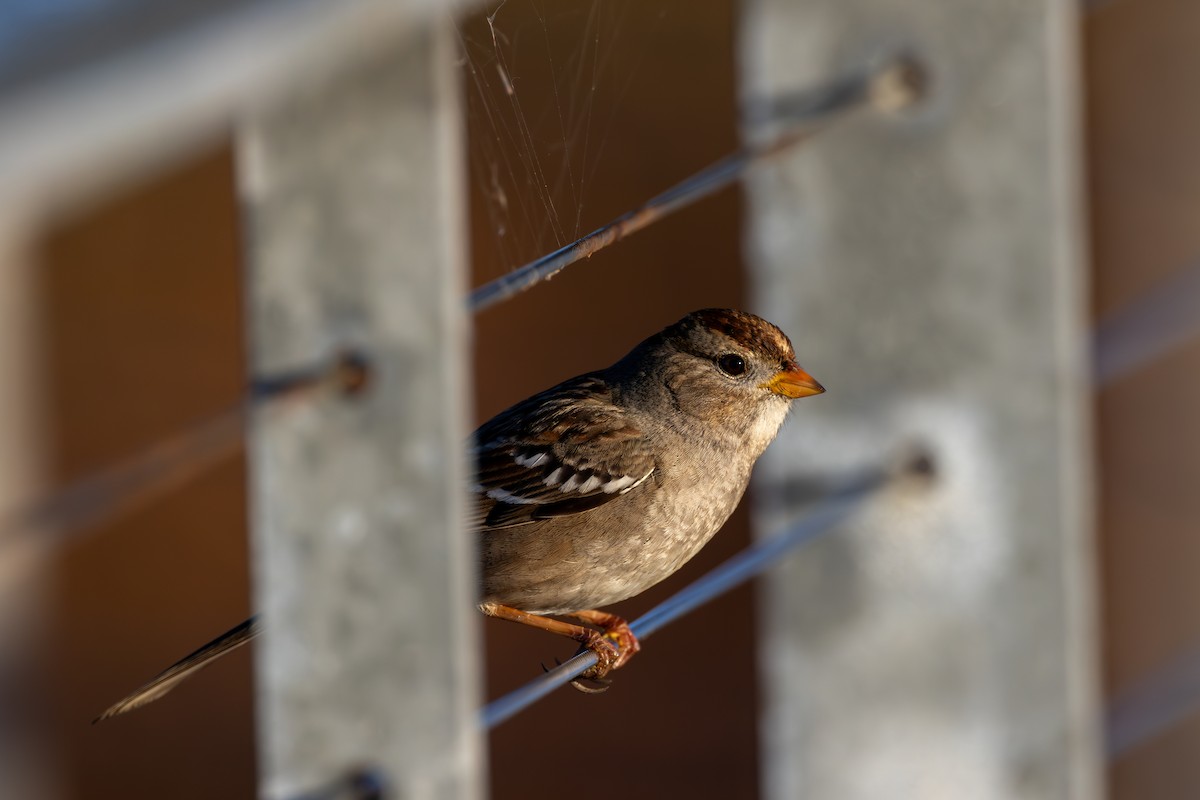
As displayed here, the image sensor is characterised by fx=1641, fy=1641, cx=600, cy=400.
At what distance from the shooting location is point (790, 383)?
1.83m

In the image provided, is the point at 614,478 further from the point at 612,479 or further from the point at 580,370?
the point at 580,370

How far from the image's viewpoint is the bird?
2.26 m

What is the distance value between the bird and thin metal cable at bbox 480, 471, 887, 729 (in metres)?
0.75

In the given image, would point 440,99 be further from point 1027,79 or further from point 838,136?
point 1027,79

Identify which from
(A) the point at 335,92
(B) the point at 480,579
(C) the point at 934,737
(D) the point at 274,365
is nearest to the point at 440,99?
(A) the point at 335,92

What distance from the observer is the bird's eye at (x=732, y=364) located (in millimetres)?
2084

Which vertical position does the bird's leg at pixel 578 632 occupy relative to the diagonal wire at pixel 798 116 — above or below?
above

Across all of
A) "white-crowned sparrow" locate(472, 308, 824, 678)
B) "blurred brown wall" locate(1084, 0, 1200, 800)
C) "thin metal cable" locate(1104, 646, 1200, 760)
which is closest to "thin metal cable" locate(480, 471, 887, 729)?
"white-crowned sparrow" locate(472, 308, 824, 678)

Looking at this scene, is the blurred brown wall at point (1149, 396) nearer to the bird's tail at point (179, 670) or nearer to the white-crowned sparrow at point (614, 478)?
the white-crowned sparrow at point (614, 478)

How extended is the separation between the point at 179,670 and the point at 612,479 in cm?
98

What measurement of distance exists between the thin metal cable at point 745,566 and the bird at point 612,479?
29.5 inches

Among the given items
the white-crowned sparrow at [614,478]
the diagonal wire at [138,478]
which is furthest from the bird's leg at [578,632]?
the diagonal wire at [138,478]

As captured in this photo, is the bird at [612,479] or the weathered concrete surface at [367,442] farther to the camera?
the bird at [612,479]

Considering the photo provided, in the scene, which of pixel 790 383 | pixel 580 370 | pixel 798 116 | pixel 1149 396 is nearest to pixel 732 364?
pixel 790 383
